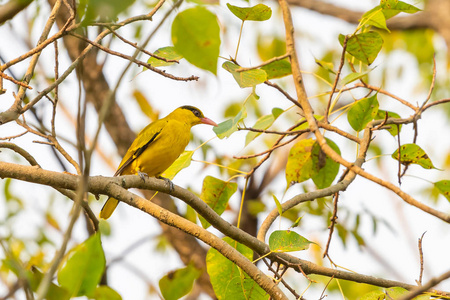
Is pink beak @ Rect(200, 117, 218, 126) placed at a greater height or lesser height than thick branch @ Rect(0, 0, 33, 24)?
greater

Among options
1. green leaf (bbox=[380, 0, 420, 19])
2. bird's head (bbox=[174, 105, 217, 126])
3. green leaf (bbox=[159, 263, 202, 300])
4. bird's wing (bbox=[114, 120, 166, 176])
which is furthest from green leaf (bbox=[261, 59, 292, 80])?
bird's head (bbox=[174, 105, 217, 126])

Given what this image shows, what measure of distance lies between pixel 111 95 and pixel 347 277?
182cm

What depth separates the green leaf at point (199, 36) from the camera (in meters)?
1.10

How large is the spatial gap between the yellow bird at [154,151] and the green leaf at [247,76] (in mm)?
2168

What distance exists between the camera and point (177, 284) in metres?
1.48

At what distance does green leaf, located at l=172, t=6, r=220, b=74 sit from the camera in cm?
110

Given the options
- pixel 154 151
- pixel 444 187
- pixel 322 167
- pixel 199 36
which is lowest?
pixel 199 36

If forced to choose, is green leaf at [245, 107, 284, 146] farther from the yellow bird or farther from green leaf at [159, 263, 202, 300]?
the yellow bird

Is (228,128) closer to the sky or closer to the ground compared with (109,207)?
closer to the ground

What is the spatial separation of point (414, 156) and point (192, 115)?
9.38ft

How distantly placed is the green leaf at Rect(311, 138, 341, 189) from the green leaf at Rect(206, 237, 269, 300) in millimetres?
773

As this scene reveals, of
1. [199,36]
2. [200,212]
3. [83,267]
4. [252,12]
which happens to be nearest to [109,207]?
[200,212]

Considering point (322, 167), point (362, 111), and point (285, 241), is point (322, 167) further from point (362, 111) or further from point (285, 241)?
point (285, 241)

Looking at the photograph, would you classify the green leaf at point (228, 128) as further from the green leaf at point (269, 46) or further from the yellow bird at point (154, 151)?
the green leaf at point (269, 46)
